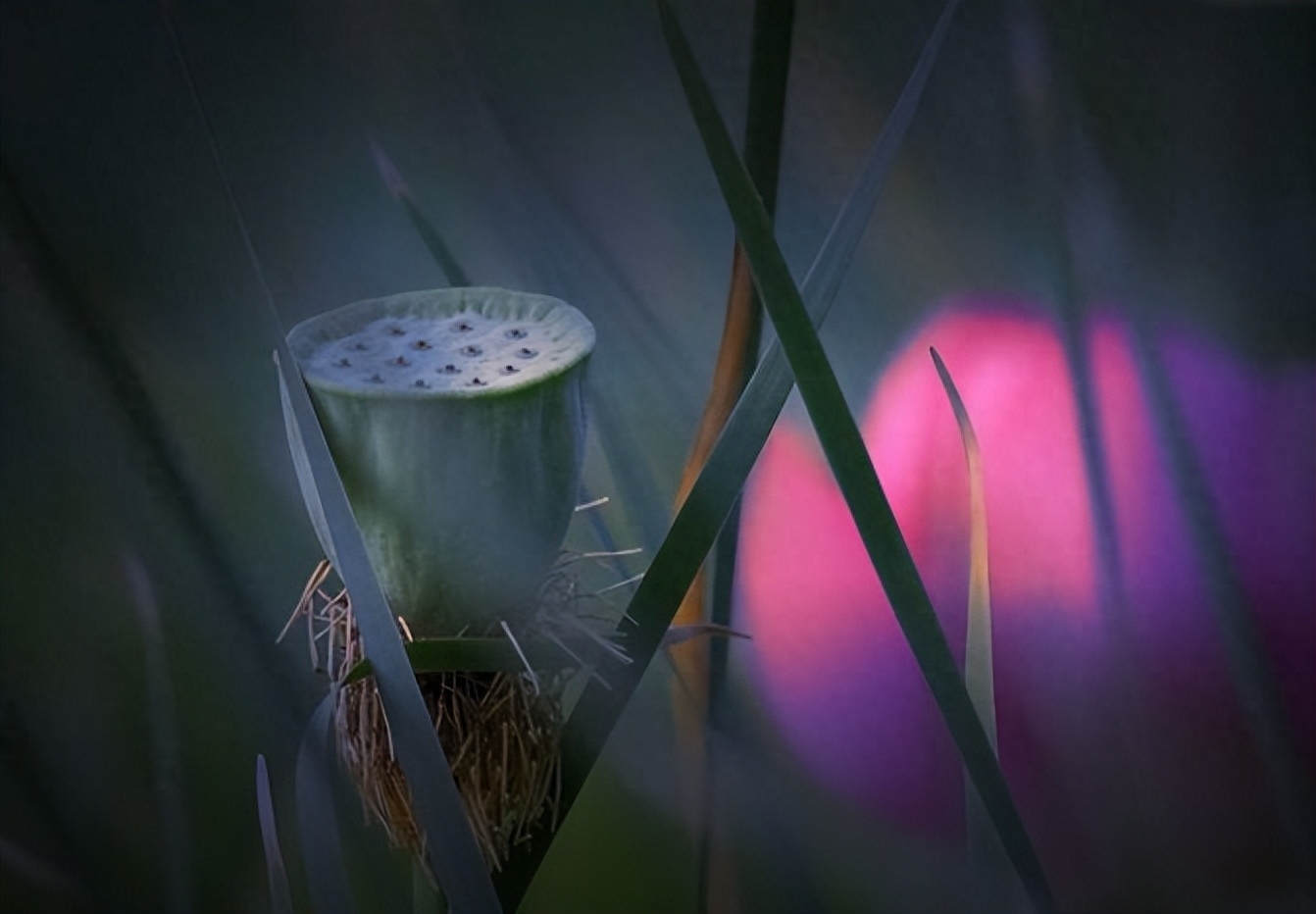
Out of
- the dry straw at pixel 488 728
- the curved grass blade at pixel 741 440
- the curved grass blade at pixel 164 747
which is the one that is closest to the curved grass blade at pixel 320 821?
the dry straw at pixel 488 728

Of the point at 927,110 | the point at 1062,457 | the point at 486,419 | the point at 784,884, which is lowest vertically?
the point at 784,884

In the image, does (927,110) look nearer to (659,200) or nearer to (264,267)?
(659,200)

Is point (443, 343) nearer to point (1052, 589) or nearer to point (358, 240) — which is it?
point (358, 240)

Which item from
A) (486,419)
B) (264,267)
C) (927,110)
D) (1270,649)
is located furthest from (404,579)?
(1270,649)

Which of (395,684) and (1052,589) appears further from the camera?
(1052,589)

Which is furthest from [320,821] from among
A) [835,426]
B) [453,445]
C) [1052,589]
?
[1052,589]

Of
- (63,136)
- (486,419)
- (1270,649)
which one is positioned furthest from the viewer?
(1270,649)

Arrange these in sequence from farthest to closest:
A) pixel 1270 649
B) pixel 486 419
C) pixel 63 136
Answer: pixel 1270 649 < pixel 63 136 < pixel 486 419
